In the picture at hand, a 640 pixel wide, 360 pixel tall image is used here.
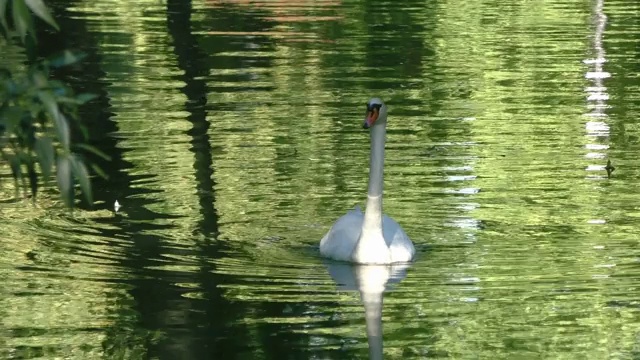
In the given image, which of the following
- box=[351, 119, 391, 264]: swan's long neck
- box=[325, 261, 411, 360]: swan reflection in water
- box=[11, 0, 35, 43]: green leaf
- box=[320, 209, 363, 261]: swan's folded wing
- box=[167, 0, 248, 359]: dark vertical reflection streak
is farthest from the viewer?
box=[320, 209, 363, 261]: swan's folded wing

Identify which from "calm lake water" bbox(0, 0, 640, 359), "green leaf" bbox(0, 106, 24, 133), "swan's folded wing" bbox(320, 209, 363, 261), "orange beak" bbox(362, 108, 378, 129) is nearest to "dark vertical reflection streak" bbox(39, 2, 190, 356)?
"calm lake water" bbox(0, 0, 640, 359)

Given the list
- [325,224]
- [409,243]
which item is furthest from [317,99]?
[409,243]

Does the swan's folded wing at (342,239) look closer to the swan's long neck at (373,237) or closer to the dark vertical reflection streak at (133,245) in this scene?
the swan's long neck at (373,237)

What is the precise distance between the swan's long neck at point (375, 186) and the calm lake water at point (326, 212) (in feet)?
1.12

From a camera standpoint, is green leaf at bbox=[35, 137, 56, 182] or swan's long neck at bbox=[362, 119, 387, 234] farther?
swan's long neck at bbox=[362, 119, 387, 234]

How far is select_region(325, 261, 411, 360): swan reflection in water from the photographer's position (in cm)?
973

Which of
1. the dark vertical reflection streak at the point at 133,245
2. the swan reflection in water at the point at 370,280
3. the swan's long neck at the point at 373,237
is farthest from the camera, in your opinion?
the swan's long neck at the point at 373,237

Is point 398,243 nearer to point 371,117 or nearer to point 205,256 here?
point 371,117

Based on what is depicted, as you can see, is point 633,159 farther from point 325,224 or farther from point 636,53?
point 636,53

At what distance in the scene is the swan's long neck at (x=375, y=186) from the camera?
1102cm

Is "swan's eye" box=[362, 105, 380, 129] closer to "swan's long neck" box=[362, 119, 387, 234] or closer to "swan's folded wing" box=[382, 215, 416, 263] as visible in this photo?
"swan's long neck" box=[362, 119, 387, 234]

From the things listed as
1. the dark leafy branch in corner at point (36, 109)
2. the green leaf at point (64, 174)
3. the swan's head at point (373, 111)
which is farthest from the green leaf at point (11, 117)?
the swan's head at point (373, 111)

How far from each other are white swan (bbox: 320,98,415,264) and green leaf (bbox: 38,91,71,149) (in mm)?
6302

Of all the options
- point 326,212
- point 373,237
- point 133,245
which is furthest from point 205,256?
point 326,212
